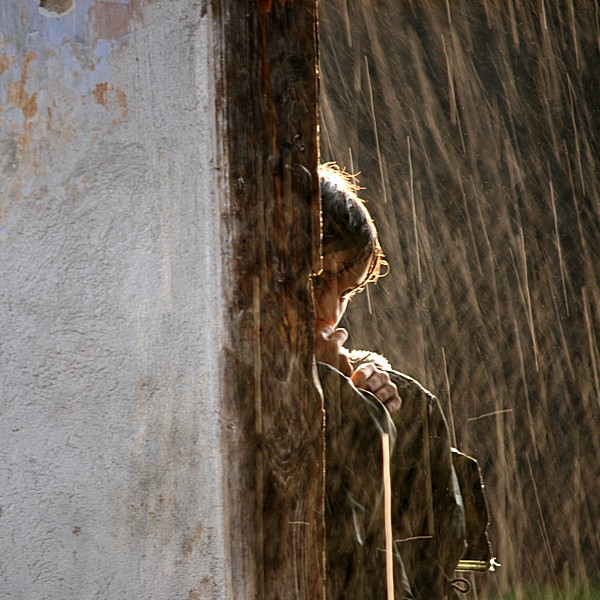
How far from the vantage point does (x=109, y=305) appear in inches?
73.9

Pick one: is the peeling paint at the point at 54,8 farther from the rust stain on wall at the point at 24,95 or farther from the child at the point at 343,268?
the child at the point at 343,268

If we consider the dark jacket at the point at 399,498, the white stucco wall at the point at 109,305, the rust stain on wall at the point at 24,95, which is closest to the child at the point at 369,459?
the dark jacket at the point at 399,498

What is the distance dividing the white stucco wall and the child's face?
1.57ft

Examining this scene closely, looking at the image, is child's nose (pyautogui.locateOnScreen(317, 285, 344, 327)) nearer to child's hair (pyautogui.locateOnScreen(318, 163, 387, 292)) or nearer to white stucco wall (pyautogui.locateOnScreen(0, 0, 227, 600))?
child's hair (pyautogui.locateOnScreen(318, 163, 387, 292))

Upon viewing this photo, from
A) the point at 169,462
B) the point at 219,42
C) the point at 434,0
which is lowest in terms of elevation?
the point at 169,462

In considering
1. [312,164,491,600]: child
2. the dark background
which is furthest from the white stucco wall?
the dark background

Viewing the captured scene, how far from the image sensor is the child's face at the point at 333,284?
2.30 m

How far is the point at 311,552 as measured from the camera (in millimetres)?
1894

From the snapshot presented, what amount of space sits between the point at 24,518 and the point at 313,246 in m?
0.67

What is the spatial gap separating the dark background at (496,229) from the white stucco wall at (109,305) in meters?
4.20

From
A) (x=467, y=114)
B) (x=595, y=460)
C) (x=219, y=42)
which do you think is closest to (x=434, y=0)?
(x=467, y=114)

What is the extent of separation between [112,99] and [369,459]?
83 centimetres

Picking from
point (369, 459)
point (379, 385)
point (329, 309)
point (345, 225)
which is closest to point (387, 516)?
point (369, 459)

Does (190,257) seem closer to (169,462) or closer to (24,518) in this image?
(169,462)
